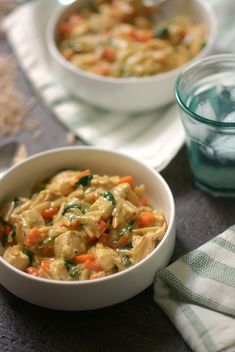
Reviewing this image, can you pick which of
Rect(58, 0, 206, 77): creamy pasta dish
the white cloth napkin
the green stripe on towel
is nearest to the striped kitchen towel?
the white cloth napkin

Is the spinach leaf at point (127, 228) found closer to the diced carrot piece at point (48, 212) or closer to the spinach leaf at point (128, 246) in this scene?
the spinach leaf at point (128, 246)

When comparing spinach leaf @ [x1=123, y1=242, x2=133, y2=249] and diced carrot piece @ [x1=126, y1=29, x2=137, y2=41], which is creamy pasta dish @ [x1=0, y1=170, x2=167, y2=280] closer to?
spinach leaf @ [x1=123, y1=242, x2=133, y2=249]

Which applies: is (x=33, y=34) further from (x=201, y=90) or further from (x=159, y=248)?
(x=159, y=248)

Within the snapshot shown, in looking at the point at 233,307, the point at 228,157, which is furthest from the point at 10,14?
the point at 233,307

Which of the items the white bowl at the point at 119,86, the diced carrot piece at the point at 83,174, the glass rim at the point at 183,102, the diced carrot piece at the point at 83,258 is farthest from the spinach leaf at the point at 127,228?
the white bowl at the point at 119,86

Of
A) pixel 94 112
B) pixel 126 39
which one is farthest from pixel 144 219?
pixel 126 39

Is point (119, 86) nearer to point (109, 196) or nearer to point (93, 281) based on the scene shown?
point (109, 196)
